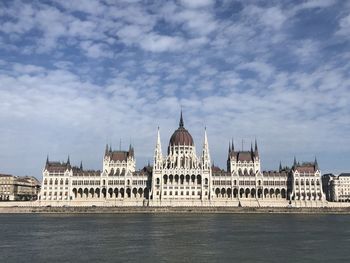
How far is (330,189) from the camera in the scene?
186 meters

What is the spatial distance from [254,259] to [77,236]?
26243mm

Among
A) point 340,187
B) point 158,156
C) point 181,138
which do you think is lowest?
point 340,187

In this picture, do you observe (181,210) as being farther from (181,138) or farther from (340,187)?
(340,187)

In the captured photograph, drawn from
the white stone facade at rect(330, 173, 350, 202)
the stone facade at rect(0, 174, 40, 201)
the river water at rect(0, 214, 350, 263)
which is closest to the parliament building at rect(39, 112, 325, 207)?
the stone facade at rect(0, 174, 40, 201)

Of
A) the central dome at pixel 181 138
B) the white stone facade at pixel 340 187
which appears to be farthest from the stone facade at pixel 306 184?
the central dome at pixel 181 138

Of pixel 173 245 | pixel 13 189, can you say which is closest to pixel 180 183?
pixel 13 189

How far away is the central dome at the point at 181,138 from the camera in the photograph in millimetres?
159250

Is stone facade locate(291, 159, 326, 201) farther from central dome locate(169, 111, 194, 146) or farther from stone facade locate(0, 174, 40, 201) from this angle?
stone facade locate(0, 174, 40, 201)

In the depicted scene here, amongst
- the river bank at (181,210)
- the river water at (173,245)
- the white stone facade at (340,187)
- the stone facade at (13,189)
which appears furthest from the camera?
the white stone facade at (340,187)

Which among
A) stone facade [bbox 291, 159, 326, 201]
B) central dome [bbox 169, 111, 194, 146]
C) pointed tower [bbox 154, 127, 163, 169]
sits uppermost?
central dome [bbox 169, 111, 194, 146]

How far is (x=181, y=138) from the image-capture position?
160m

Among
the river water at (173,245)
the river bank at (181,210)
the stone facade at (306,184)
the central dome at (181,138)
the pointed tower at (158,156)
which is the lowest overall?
the river water at (173,245)

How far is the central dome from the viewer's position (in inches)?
6270

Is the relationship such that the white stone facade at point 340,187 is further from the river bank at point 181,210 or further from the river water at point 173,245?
the river water at point 173,245
